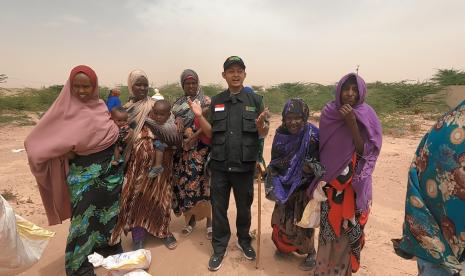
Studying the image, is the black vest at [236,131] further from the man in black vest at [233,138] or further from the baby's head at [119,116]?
the baby's head at [119,116]

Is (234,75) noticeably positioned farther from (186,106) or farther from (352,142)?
(352,142)

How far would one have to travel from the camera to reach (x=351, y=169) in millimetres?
2561

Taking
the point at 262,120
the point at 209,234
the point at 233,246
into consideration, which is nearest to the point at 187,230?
the point at 209,234

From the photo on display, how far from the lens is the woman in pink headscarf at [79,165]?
270cm

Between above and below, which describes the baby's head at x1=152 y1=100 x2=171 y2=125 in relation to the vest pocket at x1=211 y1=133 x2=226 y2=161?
above

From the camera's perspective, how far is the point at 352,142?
251 centimetres

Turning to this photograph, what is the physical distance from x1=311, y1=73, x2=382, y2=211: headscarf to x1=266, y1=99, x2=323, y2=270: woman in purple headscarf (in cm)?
15

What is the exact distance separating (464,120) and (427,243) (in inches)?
26.5

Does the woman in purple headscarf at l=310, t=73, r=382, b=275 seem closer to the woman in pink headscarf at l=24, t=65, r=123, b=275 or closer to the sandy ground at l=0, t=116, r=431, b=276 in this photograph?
the sandy ground at l=0, t=116, r=431, b=276

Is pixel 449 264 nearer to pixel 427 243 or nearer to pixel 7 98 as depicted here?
pixel 427 243

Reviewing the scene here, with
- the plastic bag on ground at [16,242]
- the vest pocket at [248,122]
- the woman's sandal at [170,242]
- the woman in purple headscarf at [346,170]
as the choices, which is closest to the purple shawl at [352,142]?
the woman in purple headscarf at [346,170]

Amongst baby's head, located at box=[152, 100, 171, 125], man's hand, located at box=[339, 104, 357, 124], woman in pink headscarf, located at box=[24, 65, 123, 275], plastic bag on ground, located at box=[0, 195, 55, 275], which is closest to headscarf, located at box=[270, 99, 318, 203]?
man's hand, located at box=[339, 104, 357, 124]

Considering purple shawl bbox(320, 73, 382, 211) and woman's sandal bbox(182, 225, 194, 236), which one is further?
woman's sandal bbox(182, 225, 194, 236)

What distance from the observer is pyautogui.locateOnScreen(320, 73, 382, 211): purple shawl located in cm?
248
